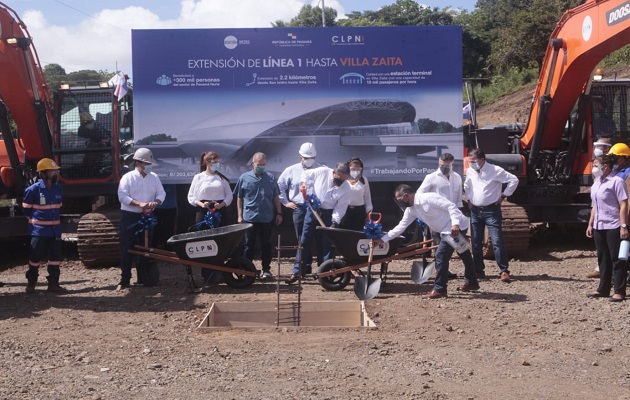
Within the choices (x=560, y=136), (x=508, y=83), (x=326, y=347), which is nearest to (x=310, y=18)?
(x=508, y=83)

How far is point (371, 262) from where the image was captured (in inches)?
382

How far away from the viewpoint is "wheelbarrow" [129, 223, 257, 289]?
9.95 m

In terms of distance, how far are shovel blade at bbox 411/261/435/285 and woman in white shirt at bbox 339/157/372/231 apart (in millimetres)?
944

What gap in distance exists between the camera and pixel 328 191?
35.2 ft

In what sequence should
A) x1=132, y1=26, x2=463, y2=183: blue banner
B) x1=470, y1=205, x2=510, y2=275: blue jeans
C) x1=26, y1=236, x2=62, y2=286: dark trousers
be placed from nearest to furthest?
1. x1=26, y1=236, x2=62, y2=286: dark trousers
2. x1=470, y1=205, x2=510, y2=275: blue jeans
3. x1=132, y1=26, x2=463, y2=183: blue banner

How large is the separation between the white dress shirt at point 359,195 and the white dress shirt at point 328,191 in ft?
0.23

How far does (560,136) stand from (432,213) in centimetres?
475

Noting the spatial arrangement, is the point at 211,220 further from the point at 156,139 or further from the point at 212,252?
the point at 156,139

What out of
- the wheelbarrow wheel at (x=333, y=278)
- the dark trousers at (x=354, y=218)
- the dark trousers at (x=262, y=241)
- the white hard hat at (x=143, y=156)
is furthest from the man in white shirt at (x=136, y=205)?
the dark trousers at (x=354, y=218)

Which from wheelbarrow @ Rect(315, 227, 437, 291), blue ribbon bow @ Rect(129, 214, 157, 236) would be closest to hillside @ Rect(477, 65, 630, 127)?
wheelbarrow @ Rect(315, 227, 437, 291)

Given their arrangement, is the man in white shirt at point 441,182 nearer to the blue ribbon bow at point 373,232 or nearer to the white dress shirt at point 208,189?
the blue ribbon bow at point 373,232

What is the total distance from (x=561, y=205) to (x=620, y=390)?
725cm

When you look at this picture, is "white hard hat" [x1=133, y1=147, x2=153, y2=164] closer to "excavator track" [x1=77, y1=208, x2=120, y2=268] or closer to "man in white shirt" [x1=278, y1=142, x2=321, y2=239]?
"man in white shirt" [x1=278, y1=142, x2=321, y2=239]

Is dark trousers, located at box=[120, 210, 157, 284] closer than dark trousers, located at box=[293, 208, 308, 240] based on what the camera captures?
Yes
